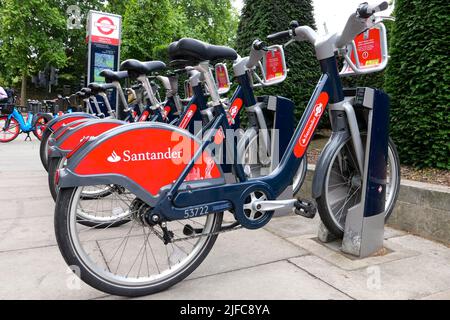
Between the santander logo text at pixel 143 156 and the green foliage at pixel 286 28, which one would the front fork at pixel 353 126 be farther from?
the green foliage at pixel 286 28

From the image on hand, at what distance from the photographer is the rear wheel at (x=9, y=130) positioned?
1030cm

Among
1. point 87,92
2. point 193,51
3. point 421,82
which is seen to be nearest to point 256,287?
point 193,51

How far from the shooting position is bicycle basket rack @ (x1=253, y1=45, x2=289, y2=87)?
352 cm

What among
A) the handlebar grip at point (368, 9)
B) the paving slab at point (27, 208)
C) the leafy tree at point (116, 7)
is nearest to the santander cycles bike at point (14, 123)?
the paving slab at point (27, 208)

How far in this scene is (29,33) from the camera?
21.6 meters

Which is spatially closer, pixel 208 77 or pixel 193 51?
pixel 193 51

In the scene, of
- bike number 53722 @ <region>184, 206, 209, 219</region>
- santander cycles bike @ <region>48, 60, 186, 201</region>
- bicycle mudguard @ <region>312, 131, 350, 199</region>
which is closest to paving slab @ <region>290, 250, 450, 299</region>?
bicycle mudguard @ <region>312, 131, 350, 199</region>

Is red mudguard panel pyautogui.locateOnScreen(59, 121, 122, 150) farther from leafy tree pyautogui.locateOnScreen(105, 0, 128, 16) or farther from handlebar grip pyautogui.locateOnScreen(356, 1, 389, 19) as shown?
leafy tree pyautogui.locateOnScreen(105, 0, 128, 16)

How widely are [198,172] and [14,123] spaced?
1006 cm

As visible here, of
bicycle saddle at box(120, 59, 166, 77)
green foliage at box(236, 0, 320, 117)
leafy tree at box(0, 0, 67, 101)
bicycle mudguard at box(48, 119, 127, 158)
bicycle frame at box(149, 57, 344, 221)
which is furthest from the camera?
leafy tree at box(0, 0, 67, 101)

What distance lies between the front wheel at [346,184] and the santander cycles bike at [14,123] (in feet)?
29.2

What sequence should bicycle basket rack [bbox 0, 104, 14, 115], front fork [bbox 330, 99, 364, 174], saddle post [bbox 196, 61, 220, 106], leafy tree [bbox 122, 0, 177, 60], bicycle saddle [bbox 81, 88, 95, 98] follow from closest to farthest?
1. saddle post [bbox 196, 61, 220, 106]
2. front fork [bbox 330, 99, 364, 174]
3. bicycle saddle [bbox 81, 88, 95, 98]
4. bicycle basket rack [bbox 0, 104, 14, 115]
5. leafy tree [bbox 122, 0, 177, 60]

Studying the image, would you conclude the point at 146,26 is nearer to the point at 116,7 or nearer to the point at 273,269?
the point at 116,7
